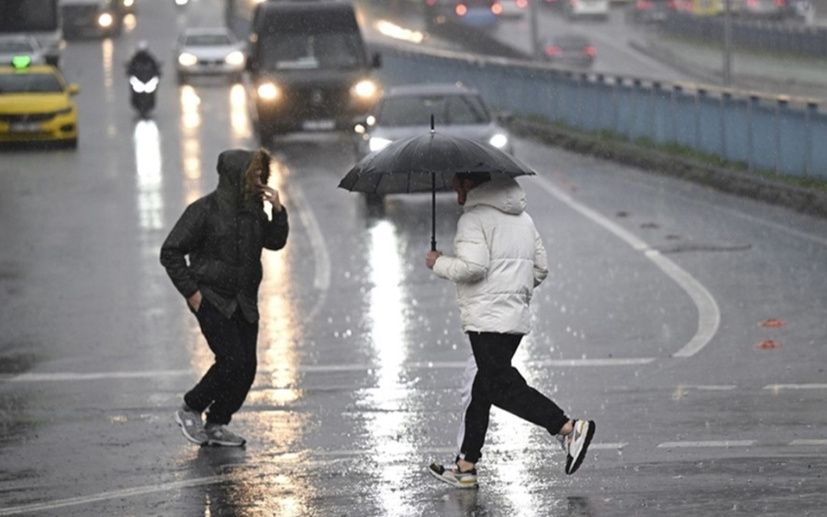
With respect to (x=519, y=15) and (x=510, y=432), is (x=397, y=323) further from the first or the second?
(x=519, y=15)

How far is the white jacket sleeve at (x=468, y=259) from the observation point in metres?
8.76

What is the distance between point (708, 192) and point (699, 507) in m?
18.7

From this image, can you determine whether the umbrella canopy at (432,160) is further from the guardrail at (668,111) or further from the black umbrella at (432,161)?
the guardrail at (668,111)

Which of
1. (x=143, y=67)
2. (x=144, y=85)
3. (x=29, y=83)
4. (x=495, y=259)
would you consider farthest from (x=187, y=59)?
(x=495, y=259)

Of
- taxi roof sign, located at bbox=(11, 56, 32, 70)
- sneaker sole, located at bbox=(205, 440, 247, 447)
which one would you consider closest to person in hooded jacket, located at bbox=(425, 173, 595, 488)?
sneaker sole, located at bbox=(205, 440, 247, 447)

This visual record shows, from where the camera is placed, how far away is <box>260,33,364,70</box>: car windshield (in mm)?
37469

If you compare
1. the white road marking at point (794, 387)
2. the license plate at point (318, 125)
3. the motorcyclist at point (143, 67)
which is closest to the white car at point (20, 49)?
the motorcyclist at point (143, 67)

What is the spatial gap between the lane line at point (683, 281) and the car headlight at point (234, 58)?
3168cm

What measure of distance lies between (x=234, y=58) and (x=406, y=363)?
4386 cm

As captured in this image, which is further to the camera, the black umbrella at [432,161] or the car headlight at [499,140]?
the car headlight at [499,140]

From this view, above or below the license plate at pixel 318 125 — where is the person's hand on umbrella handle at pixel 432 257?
above

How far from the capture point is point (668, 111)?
31844mm

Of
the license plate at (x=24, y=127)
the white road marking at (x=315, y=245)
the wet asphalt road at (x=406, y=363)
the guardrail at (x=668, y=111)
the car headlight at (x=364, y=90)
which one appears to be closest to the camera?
the wet asphalt road at (x=406, y=363)

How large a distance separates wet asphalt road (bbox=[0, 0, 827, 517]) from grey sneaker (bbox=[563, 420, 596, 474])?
0.40ft
